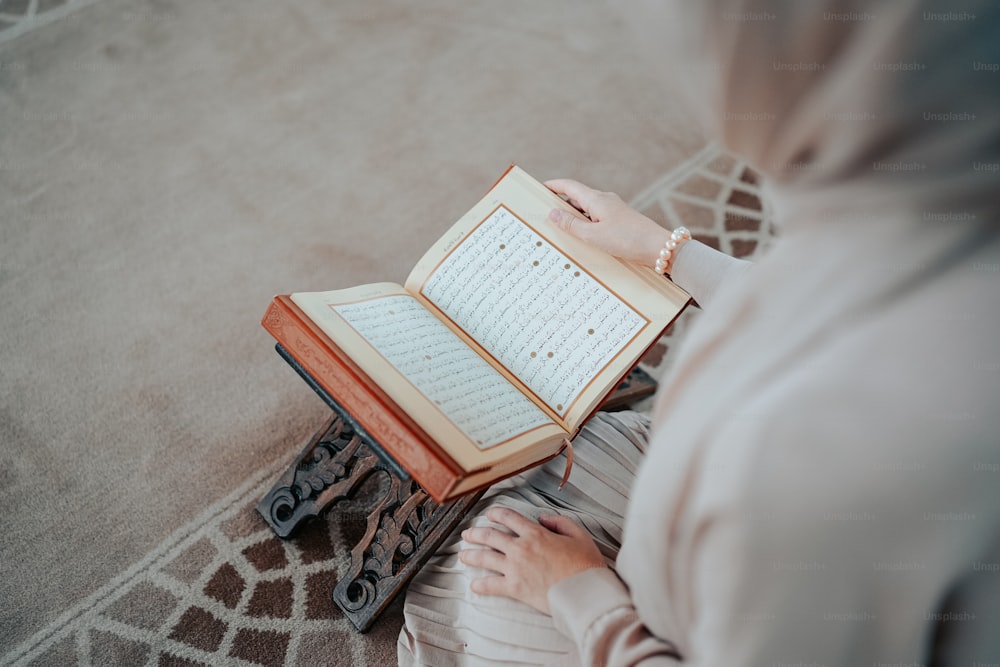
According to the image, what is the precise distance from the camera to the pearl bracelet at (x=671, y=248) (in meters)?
1.06

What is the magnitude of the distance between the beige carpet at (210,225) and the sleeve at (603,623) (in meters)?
0.47

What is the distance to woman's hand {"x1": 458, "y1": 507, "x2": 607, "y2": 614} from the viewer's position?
90 centimetres

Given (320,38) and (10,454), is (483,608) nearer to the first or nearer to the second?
(10,454)

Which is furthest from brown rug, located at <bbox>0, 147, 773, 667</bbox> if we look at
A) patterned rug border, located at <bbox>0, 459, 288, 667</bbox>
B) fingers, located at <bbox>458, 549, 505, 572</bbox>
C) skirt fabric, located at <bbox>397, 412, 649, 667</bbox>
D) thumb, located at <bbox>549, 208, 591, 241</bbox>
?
thumb, located at <bbox>549, 208, 591, 241</bbox>

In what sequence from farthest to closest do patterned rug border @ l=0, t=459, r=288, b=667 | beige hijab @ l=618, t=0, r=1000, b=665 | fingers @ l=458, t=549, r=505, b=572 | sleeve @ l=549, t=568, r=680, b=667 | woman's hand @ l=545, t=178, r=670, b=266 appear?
A: patterned rug border @ l=0, t=459, r=288, b=667 → woman's hand @ l=545, t=178, r=670, b=266 → fingers @ l=458, t=549, r=505, b=572 → sleeve @ l=549, t=568, r=680, b=667 → beige hijab @ l=618, t=0, r=1000, b=665

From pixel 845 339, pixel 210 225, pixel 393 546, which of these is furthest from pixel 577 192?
pixel 210 225

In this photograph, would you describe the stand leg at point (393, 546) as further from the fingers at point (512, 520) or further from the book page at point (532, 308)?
the book page at point (532, 308)

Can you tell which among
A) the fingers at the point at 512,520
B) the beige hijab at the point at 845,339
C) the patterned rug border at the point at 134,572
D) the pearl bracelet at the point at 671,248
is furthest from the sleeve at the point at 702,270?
the patterned rug border at the point at 134,572

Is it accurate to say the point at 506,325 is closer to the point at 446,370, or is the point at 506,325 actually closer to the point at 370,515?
the point at 446,370

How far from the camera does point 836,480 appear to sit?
20.0 inches

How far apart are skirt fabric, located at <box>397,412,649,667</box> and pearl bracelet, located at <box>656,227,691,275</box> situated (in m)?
0.27

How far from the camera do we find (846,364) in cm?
50

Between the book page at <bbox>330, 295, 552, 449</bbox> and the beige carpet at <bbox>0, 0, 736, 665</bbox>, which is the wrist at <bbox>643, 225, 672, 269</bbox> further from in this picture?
the beige carpet at <bbox>0, 0, 736, 665</bbox>

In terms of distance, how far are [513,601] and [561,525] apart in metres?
0.11
